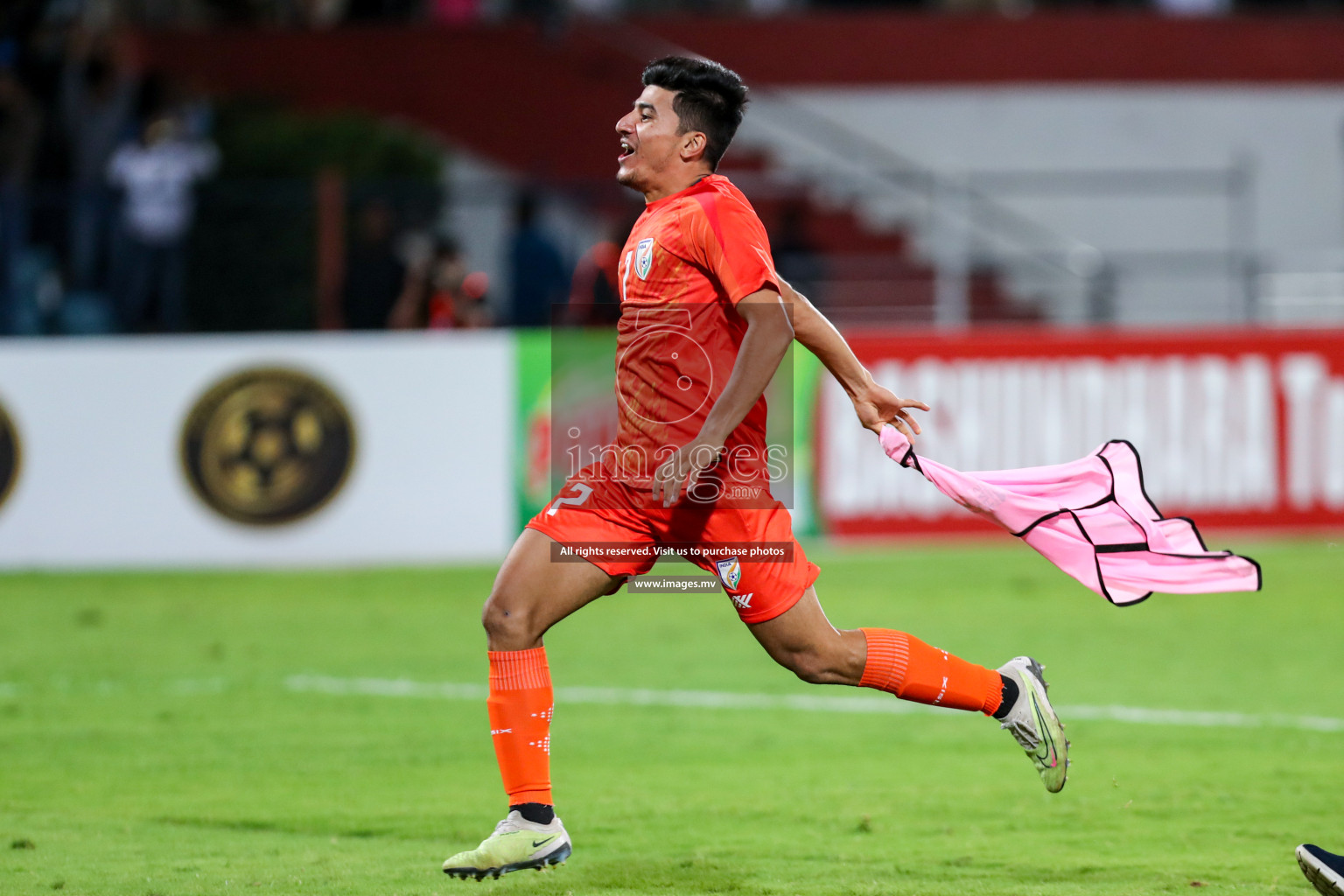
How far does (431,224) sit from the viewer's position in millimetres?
15859

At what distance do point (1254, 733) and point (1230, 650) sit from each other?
2306mm

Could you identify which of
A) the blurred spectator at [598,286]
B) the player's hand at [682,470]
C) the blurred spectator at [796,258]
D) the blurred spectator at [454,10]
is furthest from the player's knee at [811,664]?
the blurred spectator at [454,10]

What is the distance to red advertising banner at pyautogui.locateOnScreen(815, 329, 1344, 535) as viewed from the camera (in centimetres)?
1399

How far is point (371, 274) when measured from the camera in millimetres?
15289

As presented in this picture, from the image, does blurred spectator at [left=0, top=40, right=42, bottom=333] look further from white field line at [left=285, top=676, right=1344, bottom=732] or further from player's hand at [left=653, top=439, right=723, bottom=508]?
player's hand at [left=653, top=439, right=723, bottom=508]

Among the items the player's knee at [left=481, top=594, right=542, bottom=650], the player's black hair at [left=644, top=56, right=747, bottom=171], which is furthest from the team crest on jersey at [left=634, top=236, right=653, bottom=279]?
the player's knee at [left=481, top=594, right=542, bottom=650]

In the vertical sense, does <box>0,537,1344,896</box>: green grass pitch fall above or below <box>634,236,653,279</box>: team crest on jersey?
below

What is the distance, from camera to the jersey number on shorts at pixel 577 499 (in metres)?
5.33

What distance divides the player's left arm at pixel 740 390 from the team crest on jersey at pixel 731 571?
321 mm

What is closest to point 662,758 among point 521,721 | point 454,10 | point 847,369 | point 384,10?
point 521,721

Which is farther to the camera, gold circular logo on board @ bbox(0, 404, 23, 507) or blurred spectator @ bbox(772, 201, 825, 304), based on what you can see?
blurred spectator @ bbox(772, 201, 825, 304)

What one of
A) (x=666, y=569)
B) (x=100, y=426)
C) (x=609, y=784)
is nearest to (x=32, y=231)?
(x=100, y=426)

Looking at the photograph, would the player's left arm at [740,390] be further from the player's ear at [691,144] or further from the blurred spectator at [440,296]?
the blurred spectator at [440,296]

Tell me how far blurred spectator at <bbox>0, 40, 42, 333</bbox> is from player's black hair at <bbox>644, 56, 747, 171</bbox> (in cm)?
1093
